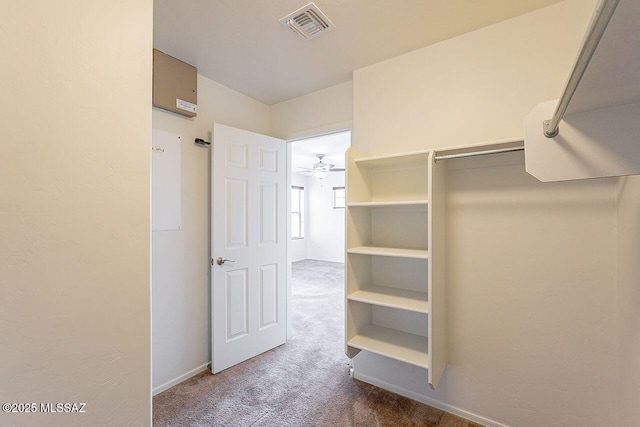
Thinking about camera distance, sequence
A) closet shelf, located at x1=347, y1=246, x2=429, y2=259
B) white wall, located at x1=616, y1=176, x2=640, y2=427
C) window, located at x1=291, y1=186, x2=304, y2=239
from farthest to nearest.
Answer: window, located at x1=291, y1=186, x2=304, y2=239 < closet shelf, located at x1=347, y1=246, x2=429, y2=259 < white wall, located at x1=616, y1=176, x2=640, y2=427

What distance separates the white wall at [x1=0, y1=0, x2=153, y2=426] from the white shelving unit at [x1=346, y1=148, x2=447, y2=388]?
1330 millimetres

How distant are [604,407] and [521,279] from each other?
0.73 metres

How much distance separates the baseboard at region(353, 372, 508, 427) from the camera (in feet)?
5.85

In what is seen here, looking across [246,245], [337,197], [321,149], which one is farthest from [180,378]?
[337,197]

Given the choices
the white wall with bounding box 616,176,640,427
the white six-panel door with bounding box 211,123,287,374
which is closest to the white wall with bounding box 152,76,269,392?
the white six-panel door with bounding box 211,123,287,374

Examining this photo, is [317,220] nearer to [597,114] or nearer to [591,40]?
[597,114]

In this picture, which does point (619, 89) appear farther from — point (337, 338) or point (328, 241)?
point (328, 241)

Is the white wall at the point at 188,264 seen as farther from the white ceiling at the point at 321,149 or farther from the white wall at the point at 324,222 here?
the white wall at the point at 324,222

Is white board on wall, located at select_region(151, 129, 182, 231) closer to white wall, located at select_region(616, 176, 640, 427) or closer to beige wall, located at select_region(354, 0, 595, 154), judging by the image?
beige wall, located at select_region(354, 0, 595, 154)

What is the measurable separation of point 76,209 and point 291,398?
1.94 metres

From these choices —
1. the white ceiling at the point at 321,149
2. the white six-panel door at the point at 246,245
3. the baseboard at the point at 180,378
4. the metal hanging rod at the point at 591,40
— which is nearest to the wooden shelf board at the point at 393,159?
the metal hanging rod at the point at 591,40

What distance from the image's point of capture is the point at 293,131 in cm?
292

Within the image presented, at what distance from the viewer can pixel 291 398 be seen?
2.04 metres

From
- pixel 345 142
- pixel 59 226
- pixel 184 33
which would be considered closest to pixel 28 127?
pixel 59 226
